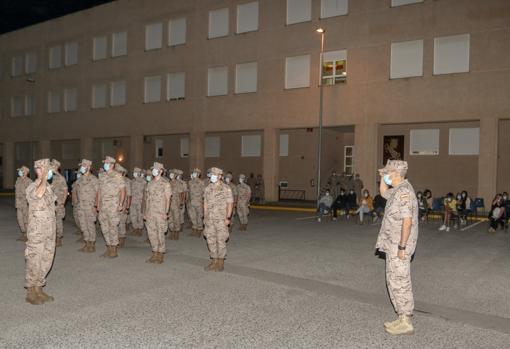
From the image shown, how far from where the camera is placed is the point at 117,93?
33281 millimetres

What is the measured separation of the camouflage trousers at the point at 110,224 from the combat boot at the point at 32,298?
10.5 feet

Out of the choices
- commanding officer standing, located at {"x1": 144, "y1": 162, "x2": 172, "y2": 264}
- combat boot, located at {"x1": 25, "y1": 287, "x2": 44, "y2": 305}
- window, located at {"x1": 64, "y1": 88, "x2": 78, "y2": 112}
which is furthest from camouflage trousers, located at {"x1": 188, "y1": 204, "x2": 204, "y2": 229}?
window, located at {"x1": 64, "y1": 88, "x2": 78, "y2": 112}

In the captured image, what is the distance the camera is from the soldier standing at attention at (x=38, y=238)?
251 inches

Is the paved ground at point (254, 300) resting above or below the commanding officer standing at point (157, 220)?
below

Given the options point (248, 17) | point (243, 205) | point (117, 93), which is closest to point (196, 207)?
point (243, 205)

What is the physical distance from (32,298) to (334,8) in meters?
22.1

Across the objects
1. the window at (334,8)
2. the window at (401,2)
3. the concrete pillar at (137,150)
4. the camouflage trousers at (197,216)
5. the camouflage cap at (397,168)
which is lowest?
the camouflage trousers at (197,216)

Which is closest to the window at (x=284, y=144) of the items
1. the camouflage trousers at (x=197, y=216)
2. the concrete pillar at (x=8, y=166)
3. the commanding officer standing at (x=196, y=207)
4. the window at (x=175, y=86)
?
the window at (x=175, y=86)

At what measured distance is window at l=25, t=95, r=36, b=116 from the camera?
3871 centimetres

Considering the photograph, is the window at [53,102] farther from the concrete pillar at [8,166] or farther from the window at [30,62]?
the concrete pillar at [8,166]

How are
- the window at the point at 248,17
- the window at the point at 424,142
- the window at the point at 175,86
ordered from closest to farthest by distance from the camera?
the window at the point at 424,142 → the window at the point at 248,17 → the window at the point at 175,86

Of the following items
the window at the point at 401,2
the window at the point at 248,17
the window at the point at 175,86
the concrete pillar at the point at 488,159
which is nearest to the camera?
the concrete pillar at the point at 488,159

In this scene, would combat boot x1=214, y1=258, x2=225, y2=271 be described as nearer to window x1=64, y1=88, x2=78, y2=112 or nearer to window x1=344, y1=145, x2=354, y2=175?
window x1=344, y1=145, x2=354, y2=175

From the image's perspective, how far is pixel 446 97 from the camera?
21516 mm
